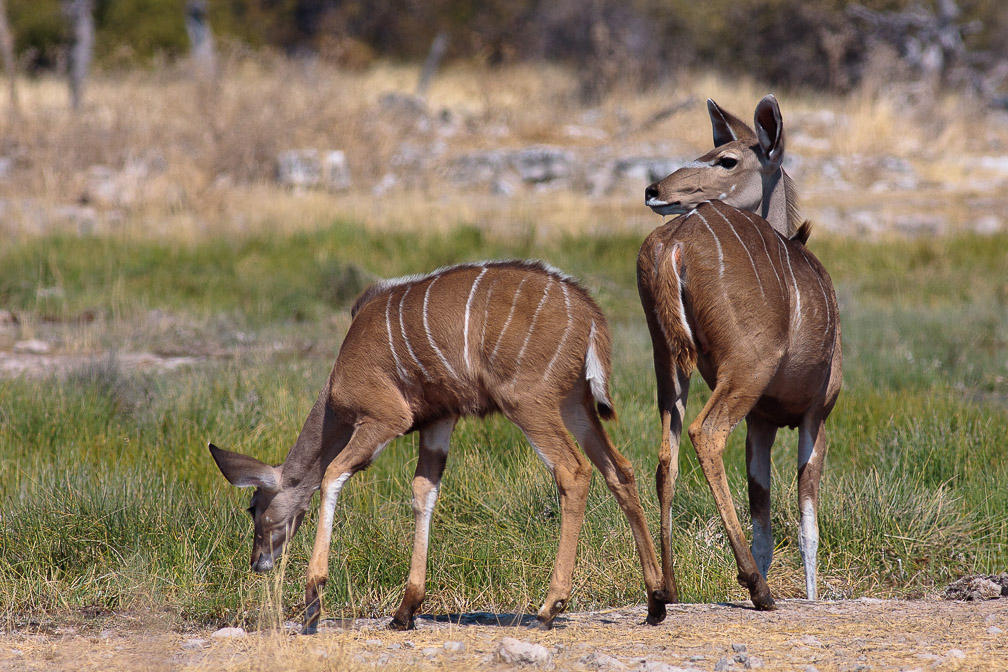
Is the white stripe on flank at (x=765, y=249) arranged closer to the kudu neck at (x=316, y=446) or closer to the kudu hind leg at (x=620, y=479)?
the kudu hind leg at (x=620, y=479)

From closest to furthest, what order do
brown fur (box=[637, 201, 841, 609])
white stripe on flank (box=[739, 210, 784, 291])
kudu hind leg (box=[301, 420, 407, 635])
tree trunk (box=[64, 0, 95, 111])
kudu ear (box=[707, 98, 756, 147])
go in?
1. kudu hind leg (box=[301, 420, 407, 635])
2. brown fur (box=[637, 201, 841, 609])
3. white stripe on flank (box=[739, 210, 784, 291])
4. kudu ear (box=[707, 98, 756, 147])
5. tree trunk (box=[64, 0, 95, 111])

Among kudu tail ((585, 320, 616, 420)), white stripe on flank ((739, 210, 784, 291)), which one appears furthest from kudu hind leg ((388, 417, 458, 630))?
white stripe on flank ((739, 210, 784, 291))

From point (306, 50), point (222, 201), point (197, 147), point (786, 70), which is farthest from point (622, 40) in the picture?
point (222, 201)

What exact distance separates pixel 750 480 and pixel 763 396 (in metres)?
0.55

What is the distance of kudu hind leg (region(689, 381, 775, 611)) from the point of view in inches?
180

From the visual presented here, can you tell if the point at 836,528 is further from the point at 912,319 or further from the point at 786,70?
the point at 786,70

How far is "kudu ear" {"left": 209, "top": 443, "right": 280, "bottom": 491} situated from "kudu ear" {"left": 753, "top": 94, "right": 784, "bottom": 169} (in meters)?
2.88

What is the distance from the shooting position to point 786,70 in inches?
1150

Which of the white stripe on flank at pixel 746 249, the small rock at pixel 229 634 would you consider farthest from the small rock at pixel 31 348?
the white stripe on flank at pixel 746 249

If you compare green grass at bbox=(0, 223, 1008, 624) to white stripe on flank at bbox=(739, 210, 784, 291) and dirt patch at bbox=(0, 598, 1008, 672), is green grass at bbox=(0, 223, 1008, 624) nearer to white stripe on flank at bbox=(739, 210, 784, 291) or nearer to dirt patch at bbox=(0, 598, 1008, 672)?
dirt patch at bbox=(0, 598, 1008, 672)

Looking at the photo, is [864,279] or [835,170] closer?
[864,279]

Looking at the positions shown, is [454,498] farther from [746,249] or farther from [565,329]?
[746,249]

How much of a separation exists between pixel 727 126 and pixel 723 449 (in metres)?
2.38

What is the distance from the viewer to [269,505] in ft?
17.3
